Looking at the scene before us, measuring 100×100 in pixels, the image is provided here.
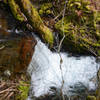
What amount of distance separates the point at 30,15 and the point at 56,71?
171 cm

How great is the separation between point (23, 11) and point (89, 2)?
1809 mm

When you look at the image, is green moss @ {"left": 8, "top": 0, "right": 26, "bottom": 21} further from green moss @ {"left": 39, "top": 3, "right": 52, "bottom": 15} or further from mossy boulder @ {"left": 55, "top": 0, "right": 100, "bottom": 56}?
mossy boulder @ {"left": 55, "top": 0, "right": 100, "bottom": 56}

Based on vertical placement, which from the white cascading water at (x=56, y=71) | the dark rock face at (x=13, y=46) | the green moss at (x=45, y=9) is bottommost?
the white cascading water at (x=56, y=71)

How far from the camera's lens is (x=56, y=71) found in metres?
4.78

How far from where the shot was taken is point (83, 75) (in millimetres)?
4664

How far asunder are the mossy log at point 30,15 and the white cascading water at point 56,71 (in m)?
0.30

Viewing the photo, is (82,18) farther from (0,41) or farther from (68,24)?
(0,41)

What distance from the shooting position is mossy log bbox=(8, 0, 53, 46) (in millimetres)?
4512

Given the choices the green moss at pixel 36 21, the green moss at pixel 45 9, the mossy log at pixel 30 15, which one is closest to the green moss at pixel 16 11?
the mossy log at pixel 30 15

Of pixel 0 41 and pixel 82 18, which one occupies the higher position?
pixel 82 18

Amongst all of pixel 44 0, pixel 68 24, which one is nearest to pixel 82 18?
pixel 68 24

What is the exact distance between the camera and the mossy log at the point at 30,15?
4.51 m

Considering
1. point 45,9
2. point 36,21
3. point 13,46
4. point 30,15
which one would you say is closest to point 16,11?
point 30,15

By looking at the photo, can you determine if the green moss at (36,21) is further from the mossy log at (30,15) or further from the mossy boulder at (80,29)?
the mossy boulder at (80,29)
